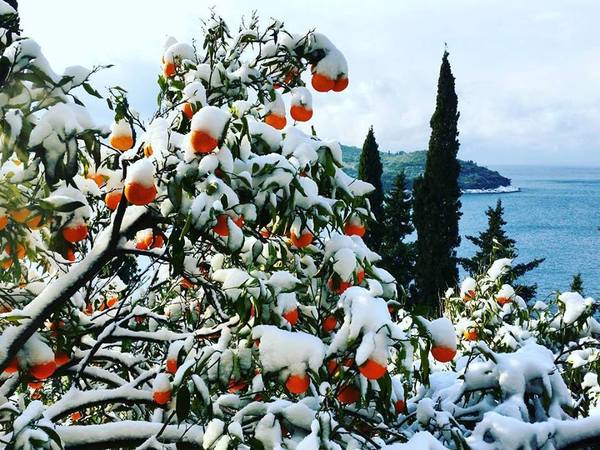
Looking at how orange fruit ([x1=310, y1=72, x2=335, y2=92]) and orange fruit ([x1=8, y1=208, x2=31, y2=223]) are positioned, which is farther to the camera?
orange fruit ([x1=310, y1=72, x2=335, y2=92])

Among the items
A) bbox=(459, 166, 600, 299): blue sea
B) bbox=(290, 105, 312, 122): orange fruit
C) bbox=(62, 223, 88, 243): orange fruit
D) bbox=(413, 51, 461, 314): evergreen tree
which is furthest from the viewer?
bbox=(459, 166, 600, 299): blue sea

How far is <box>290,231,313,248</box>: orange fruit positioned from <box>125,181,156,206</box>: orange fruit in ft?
1.53

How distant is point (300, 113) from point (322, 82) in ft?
0.48

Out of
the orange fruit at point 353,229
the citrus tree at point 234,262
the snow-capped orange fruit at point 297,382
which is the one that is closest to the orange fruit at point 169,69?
the citrus tree at point 234,262

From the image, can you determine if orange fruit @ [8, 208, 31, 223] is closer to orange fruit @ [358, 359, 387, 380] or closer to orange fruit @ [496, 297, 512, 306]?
orange fruit @ [358, 359, 387, 380]

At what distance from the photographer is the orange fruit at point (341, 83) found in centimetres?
223

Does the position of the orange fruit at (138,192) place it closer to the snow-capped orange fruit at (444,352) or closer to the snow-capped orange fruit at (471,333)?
the snow-capped orange fruit at (444,352)

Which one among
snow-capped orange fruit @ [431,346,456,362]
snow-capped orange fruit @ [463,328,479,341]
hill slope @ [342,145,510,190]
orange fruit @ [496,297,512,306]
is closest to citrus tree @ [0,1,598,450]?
snow-capped orange fruit @ [431,346,456,362]

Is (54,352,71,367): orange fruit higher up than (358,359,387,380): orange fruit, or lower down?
lower down

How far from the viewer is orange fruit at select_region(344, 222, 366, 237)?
2145 millimetres

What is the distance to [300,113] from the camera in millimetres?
2297

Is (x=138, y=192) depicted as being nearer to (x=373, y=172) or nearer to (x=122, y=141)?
(x=122, y=141)

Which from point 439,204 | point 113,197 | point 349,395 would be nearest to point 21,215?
point 113,197

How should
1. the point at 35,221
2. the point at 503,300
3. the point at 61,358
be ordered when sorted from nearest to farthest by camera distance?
1. the point at 35,221
2. the point at 61,358
3. the point at 503,300
